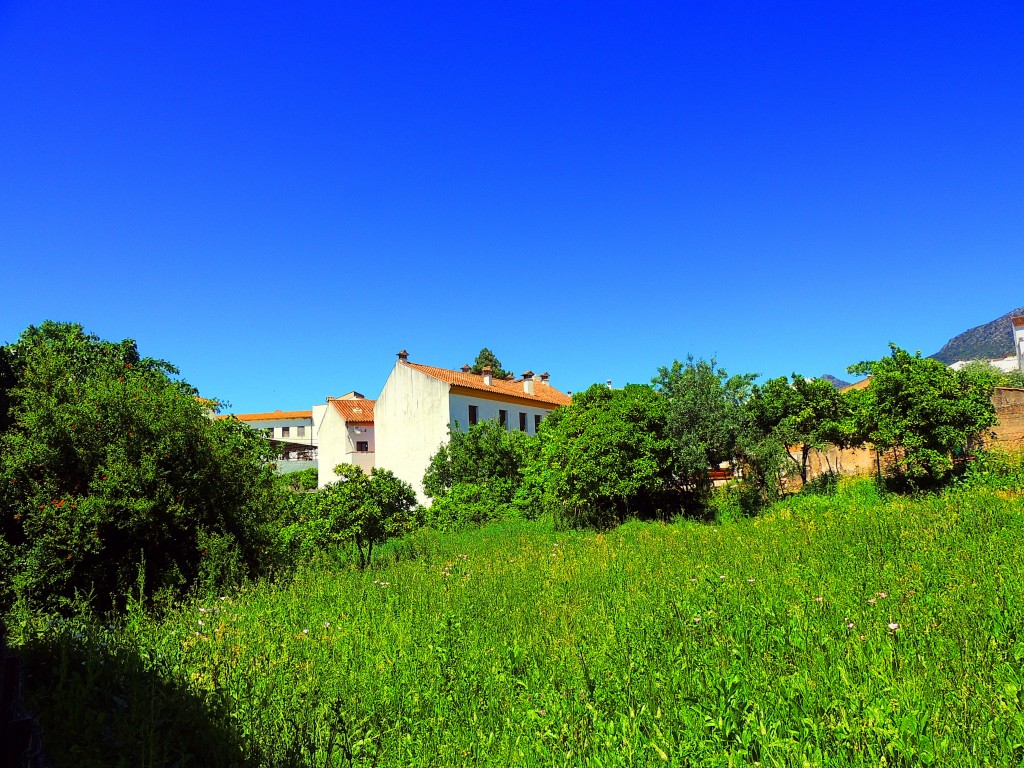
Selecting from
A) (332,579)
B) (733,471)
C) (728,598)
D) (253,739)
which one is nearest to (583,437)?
(733,471)

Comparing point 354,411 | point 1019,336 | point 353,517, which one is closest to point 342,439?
point 354,411

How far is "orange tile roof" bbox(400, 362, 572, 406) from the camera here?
1316 inches

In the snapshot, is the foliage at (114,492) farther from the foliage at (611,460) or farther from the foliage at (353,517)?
the foliage at (611,460)

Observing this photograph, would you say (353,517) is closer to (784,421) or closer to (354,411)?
(784,421)

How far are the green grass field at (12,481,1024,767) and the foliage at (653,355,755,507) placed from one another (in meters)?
10.6

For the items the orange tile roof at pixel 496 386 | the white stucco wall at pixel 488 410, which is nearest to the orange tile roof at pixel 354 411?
the orange tile roof at pixel 496 386

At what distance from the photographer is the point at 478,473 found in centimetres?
2488

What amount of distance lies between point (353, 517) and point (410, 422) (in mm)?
20678

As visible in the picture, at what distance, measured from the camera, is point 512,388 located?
39.3m

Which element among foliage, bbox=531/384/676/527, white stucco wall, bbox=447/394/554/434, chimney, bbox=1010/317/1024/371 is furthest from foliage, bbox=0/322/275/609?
chimney, bbox=1010/317/1024/371

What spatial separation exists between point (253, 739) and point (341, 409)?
36.8m

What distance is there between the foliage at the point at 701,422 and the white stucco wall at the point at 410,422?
14.8 m

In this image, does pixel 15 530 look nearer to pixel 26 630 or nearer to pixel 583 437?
pixel 26 630

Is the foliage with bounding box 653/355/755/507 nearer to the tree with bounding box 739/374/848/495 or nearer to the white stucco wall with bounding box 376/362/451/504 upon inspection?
the tree with bounding box 739/374/848/495
